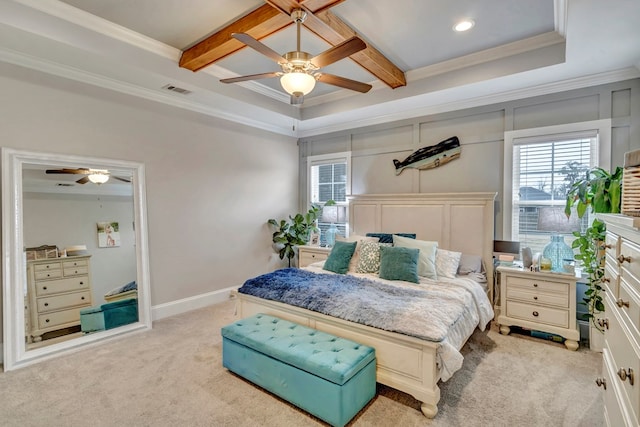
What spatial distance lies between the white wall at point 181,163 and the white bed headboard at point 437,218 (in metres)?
1.63

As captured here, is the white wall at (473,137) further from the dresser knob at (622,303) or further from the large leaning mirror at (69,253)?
the large leaning mirror at (69,253)

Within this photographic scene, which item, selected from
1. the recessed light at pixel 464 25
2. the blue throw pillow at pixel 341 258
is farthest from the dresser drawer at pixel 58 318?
the recessed light at pixel 464 25

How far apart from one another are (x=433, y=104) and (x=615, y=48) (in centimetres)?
181

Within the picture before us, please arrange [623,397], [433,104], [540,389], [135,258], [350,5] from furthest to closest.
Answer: [433,104] → [135,258] → [350,5] → [540,389] → [623,397]

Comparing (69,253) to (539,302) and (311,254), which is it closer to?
(311,254)

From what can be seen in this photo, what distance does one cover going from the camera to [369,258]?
142 inches

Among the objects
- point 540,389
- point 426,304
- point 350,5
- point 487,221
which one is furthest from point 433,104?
point 540,389

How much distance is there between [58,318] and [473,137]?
5.15 m

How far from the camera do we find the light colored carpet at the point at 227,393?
6.81 feet

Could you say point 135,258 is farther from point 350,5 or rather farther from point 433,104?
point 433,104

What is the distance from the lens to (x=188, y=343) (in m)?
3.21

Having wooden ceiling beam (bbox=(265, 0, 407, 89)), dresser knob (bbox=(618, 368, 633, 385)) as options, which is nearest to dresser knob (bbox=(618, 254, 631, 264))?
dresser knob (bbox=(618, 368, 633, 385))

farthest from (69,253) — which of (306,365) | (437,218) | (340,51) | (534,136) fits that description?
(534,136)

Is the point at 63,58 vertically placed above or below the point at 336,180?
above
